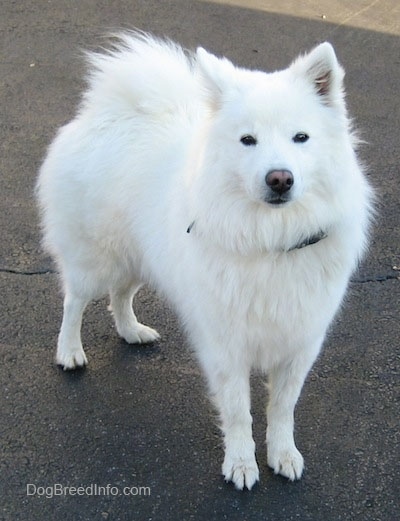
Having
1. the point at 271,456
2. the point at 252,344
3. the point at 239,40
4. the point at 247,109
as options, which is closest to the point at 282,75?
the point at 247,109

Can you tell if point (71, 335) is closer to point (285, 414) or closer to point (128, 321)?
point (128, 321)

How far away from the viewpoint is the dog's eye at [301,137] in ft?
9.00

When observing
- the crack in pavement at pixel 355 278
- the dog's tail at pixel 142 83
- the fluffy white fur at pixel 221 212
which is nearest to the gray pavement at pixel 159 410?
the crack in pavement at pixel 355 278

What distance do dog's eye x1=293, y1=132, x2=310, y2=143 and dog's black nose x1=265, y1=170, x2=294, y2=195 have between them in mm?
169

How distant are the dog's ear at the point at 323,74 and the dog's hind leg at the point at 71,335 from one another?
1639mm

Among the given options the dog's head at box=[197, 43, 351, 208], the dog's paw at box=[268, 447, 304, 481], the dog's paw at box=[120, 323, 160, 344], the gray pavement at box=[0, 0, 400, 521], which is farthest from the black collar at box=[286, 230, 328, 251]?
the dog's paw at box=[120, 323, 160, 344]

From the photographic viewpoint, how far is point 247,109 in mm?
2783

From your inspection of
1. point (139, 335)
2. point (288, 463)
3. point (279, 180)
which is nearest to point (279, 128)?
point (279, 180)

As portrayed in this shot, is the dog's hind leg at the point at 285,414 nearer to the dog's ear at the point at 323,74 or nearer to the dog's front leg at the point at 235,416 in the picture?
the dog's front leg at the point at 235,416

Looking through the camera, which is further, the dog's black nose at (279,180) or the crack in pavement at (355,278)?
the crack in pavement at (355,278)

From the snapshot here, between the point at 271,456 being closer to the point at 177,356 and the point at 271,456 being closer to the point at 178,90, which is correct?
the point at 177,356

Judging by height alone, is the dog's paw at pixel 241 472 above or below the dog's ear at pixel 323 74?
below

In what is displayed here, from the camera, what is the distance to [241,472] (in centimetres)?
329

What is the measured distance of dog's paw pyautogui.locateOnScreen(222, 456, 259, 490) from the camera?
3.28 m
